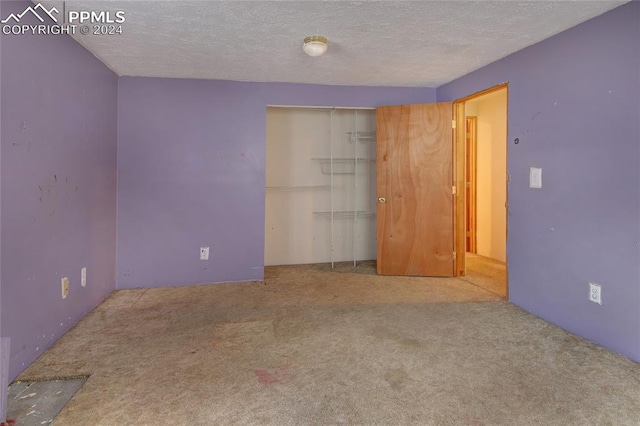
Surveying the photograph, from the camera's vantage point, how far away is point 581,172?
2543mm

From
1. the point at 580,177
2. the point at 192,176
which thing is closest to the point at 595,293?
the point at 580,177

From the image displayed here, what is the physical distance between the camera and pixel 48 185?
233 centimetres

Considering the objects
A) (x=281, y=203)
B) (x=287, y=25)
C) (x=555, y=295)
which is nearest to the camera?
(x=287, y=25)

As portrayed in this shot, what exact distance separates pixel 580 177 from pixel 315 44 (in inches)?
83.1

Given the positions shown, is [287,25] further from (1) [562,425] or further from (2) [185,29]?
(1) [562,425]

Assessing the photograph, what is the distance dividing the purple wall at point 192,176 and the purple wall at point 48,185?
39 cm

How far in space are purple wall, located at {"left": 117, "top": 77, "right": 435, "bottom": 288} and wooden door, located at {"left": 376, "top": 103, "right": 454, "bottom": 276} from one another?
3.20ft

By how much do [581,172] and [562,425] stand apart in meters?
1.71

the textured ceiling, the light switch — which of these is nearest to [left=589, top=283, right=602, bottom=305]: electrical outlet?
the light switch

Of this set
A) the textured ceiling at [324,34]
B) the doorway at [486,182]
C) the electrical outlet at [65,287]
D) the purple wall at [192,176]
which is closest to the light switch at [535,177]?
the textured ceiling at [324,34]

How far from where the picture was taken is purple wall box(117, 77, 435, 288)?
12.1 ft

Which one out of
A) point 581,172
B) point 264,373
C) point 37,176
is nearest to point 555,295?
point 581,172

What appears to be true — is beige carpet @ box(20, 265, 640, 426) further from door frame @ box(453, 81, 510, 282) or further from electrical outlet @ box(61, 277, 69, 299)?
door frame @ box(453, 81, 510, 282)

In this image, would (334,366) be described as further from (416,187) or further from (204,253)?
(416,187)
